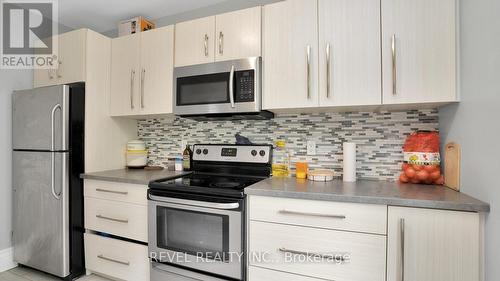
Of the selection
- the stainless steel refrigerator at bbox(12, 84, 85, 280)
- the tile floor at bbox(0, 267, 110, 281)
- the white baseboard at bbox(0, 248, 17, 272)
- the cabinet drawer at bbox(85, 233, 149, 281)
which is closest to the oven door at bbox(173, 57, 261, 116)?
the stainless steel refrigerator at bbox(12, 84, 85, 280)

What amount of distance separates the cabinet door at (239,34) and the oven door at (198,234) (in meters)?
1.04

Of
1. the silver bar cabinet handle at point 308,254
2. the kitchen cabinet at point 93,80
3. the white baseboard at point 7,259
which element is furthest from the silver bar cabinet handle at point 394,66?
the white baseboard at point 7,259

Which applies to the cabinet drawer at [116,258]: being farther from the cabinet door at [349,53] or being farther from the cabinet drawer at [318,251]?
the cabinet door at [349,53]

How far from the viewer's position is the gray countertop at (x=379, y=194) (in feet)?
3.50

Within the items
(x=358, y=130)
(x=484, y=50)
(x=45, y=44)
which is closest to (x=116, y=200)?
(x=45, y=44)

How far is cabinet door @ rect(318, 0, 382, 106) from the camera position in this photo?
4.67 ft

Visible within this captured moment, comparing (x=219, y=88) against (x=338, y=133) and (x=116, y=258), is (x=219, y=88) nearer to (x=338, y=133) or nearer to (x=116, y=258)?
(x=338, y=133)

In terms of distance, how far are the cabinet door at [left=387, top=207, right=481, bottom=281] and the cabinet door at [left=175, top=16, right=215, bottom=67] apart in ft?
5.17

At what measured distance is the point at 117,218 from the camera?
188cm

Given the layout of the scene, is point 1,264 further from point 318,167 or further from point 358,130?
point 358,130

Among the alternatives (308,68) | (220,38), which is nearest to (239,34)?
(220,38)

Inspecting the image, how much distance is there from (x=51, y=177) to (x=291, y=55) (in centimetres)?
203

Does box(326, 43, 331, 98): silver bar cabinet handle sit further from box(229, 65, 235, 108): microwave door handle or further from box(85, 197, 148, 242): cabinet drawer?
box(85, 197, 148, 242): cabinet drawer

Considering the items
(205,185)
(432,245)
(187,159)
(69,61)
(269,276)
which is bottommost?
(269,276)
